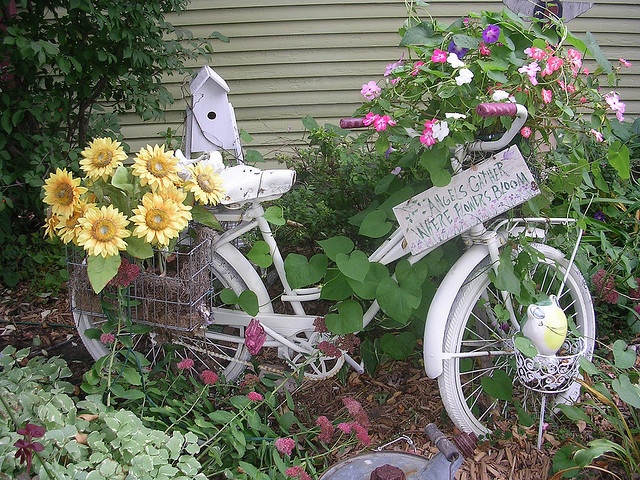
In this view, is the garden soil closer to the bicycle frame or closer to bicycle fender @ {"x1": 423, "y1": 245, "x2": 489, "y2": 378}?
the bicycle frame

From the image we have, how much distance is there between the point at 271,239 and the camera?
8.25ft

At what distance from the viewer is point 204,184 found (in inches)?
85.6

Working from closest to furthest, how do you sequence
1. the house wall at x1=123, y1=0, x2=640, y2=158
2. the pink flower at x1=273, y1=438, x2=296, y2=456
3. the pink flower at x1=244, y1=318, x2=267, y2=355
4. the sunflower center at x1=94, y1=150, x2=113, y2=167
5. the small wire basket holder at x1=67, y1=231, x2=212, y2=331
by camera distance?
the pink flower at x1=273, y1=438, x2=296, y2=456
the sunflower center at x1=94, y1=150, x2=113, y2=167
the small wire basket holder at x1=67, y1=231, x2=212, y2=331
the pink flower at x1=244, y1=318, x2=267, y2=355
the house wall at x1=123, y1=0, x2=640, y2=158

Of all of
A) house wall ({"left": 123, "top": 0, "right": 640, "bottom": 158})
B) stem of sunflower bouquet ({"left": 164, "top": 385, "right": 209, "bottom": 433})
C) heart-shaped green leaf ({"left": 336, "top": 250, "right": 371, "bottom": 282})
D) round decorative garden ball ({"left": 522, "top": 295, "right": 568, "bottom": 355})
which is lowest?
round decorative garden ball ({"left": 522, "top": 295, "right": 568, "bottom": 355})

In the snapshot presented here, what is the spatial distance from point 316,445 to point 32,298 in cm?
191

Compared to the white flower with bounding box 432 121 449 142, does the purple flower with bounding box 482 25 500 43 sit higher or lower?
higher

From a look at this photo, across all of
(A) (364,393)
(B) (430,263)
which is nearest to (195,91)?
(B) (430,263)

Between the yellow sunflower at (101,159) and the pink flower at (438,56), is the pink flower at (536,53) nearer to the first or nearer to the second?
the pink flower at (438,56)

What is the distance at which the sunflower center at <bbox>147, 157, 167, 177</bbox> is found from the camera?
6.79 ft

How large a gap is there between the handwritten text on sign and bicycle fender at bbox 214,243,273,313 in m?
0.61

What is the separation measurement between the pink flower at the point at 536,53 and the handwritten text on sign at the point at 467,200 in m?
0.30

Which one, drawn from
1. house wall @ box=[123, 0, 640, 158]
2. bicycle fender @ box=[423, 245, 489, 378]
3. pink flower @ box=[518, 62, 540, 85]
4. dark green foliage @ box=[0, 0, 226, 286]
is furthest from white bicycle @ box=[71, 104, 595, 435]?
house wall @ box=[123, 0, 640, 158]

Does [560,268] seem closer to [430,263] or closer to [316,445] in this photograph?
[430,263]

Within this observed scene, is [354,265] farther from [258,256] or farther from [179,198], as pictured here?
[179,198]
